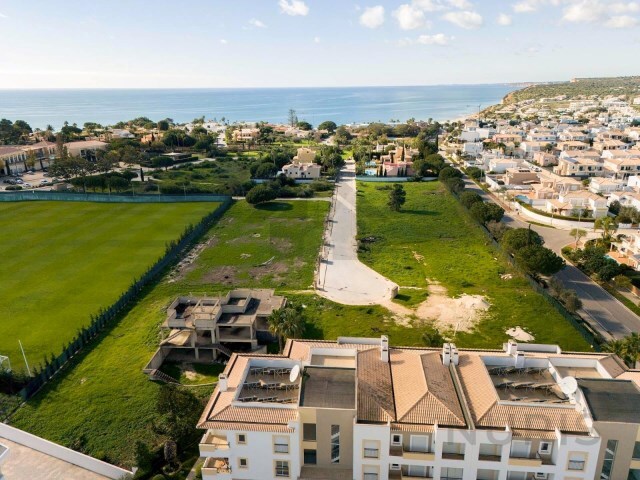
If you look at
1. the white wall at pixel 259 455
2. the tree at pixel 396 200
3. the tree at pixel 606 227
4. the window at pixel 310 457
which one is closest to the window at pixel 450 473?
the window at pixel 310 457

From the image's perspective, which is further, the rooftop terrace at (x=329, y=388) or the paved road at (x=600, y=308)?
the paved road at (x=600, y=308)

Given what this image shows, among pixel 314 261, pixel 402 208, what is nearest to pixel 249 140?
pixel 402 208

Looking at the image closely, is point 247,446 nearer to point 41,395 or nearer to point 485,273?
point 41,395

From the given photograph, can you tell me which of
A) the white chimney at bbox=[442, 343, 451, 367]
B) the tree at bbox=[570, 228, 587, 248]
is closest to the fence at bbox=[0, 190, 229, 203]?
the tree at bbox=[570, 228, 587, 248]

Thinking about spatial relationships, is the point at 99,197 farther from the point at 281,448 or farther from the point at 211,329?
the point at 281,448

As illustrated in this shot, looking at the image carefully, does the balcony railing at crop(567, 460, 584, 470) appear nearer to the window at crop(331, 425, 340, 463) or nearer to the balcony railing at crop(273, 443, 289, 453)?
the window at crop(331, 425, 340, 463)

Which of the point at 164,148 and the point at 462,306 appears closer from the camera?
the point at 462,306

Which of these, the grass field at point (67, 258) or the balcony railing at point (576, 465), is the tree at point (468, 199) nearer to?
the grass field at point (67, 258)

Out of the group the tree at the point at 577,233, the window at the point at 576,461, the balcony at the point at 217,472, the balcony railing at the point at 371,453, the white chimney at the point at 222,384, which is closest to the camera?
the window at the point at 576,461

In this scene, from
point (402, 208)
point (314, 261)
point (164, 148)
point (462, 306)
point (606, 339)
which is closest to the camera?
point (606, 339)
